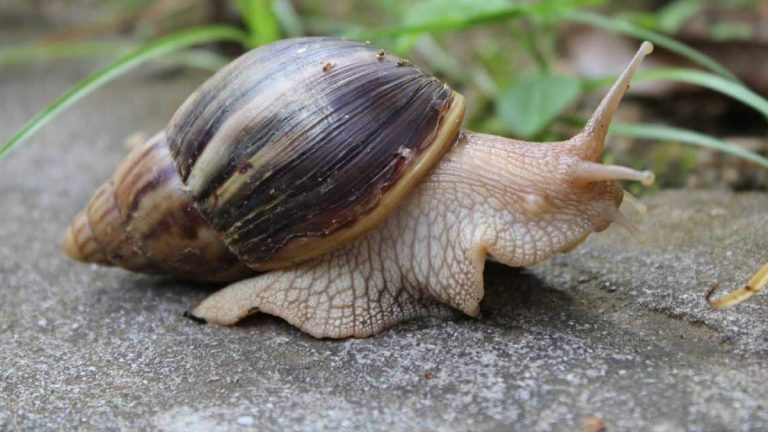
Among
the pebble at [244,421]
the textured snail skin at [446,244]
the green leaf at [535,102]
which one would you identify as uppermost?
the green leaf at [535,102]

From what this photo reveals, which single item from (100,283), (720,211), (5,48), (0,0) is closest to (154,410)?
(100,283)

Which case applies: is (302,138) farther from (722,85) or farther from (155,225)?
(722,85)

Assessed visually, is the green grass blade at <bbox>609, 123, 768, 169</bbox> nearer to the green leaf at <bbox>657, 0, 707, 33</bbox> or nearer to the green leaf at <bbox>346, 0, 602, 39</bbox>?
the green leaf at <bbox>346, 0, 602, 39</bbox>

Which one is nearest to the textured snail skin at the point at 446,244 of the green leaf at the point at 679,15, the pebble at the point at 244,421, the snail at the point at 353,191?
the snail at the point at 353,191

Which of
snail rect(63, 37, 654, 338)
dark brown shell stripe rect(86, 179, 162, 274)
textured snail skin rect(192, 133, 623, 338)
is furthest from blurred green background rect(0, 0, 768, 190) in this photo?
textured snail skin rect(192, 133, 623, 338)

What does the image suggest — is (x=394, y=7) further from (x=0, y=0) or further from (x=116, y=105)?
(x=0, y=0)

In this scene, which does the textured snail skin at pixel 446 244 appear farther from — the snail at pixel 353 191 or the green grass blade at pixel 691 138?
the green grass blade at pixel 691 138

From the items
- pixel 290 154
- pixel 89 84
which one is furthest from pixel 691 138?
pixel 89 84
